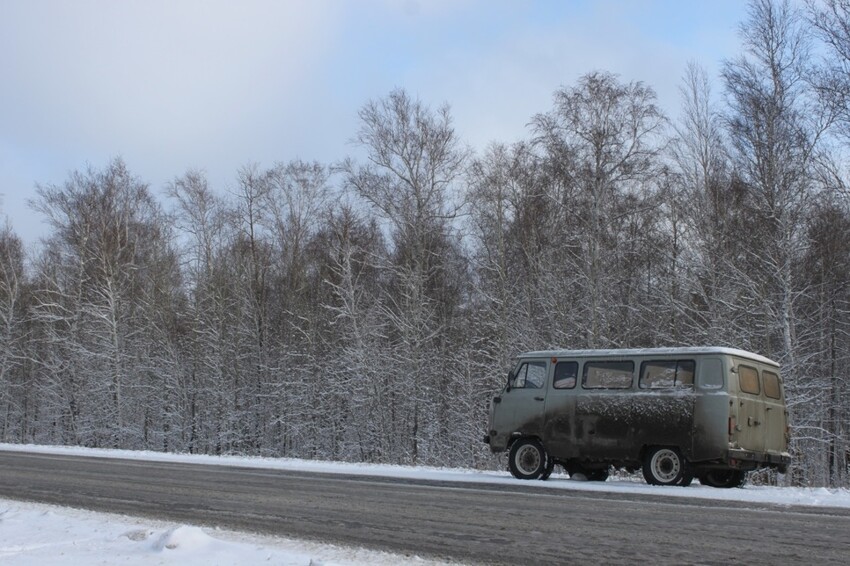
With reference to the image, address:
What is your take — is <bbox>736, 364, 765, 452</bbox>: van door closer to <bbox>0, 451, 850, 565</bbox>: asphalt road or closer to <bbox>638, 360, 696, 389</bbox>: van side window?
<bbox>638, 360, 696, 389</bbox>: van side window

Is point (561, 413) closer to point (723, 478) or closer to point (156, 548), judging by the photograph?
point (723, 478)

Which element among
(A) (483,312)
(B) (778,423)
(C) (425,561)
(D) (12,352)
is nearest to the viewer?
(C) (425,561)

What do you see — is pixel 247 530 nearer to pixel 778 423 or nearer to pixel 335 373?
pixel 778 423

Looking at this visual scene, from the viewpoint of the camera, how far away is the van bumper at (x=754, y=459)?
1319 cm

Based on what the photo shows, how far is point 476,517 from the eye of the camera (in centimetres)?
890

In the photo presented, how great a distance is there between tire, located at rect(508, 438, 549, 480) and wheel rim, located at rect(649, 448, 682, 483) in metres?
2.22

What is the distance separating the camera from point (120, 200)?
132ft

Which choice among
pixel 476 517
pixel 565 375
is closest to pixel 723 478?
pixel 565 375

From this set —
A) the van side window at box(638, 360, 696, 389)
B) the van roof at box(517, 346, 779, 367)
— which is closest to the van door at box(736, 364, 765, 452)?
the van roof at box(517, 346, 779, 367)

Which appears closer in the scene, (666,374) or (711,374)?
(711,374)

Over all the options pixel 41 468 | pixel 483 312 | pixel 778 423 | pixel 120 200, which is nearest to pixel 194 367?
pixel 120 200

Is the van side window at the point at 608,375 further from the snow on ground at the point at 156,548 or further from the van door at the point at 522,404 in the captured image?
the snow on ground at the point at 156,548

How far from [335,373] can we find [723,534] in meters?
27.4

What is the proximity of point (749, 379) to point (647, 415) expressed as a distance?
190cm
